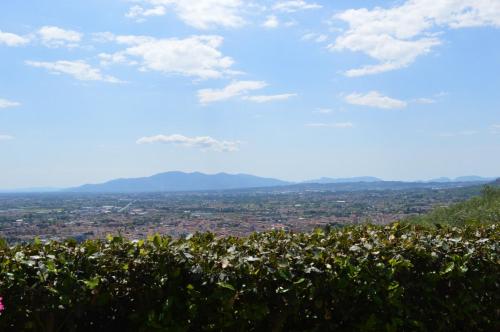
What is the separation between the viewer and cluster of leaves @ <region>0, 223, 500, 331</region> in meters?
3.62

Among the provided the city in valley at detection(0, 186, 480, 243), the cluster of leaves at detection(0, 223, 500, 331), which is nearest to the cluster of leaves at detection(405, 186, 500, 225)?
the city in valley at detection(0, 186, 480, 243)

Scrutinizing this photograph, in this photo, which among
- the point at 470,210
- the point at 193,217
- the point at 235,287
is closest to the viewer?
the point at 235,287

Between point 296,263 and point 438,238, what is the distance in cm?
180

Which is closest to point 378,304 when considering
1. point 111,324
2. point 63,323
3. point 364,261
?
point 364,261

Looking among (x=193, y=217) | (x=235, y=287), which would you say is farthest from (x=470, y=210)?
(x=193, y=217)

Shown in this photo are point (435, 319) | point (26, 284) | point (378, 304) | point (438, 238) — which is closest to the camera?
point (26, 284)

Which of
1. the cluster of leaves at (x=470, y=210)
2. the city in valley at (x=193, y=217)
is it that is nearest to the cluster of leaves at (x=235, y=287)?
the city in valley at (x=193, y=217)

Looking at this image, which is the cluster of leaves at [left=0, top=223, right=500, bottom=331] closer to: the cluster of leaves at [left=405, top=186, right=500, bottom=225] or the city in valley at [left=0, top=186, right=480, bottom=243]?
the city in valley at [left=0, top=186, right=480, bottom=243]

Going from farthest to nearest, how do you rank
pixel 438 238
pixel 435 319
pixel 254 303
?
pixel 438 238
pixel 435 319
pixel 254 303

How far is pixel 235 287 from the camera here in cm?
381

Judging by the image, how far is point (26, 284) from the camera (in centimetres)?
357

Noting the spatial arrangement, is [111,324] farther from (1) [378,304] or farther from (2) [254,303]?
(1) [378,304]

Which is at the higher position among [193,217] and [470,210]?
[470,210]

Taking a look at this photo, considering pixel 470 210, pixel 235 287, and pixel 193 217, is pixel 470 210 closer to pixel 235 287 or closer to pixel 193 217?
pixel 235 287
